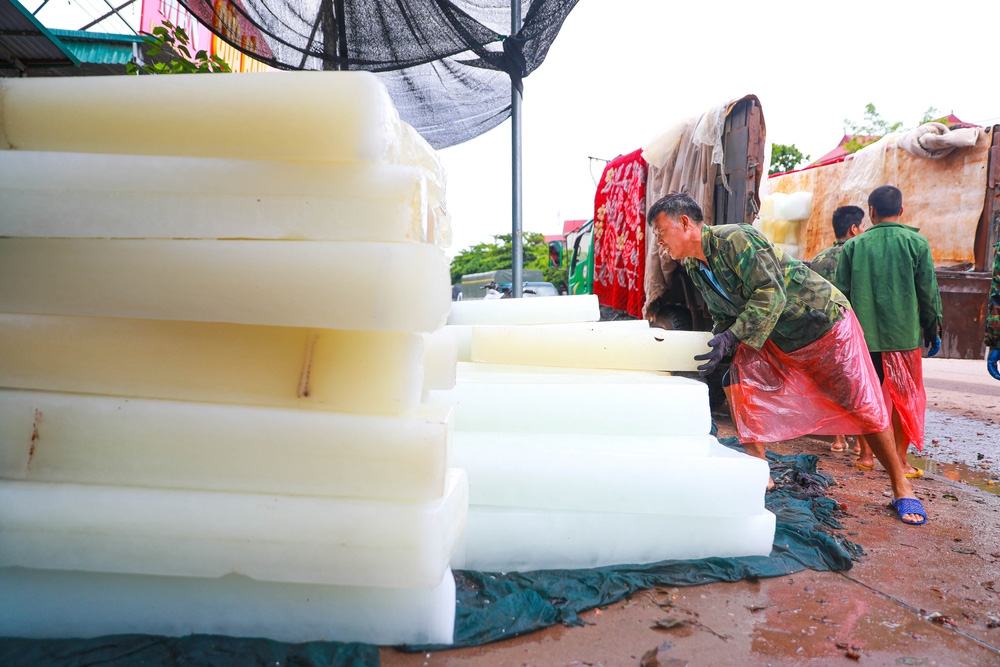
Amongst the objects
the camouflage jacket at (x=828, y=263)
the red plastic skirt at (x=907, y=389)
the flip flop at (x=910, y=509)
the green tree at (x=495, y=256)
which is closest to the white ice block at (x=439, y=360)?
the flip flop at (x=910, y=509)

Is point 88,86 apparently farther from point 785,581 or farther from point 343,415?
point 785,581

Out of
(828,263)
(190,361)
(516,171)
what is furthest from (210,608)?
(828,263)

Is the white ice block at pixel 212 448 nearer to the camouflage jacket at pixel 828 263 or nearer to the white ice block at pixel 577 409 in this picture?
the white ice block at pixel 577 409

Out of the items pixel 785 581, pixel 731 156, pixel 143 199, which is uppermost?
pixel 731 156

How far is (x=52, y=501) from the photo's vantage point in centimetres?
137

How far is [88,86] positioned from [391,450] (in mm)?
1118

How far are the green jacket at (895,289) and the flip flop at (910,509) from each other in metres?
1.01

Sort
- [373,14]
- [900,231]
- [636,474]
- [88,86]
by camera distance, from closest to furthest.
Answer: [88,86] → [636,474] → [900,231] → [373,14]

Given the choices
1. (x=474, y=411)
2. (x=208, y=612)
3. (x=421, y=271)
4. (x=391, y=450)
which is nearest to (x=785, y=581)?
(x=474, y=411)

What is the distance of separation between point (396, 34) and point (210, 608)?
4013 mm

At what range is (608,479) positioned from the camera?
1.94m

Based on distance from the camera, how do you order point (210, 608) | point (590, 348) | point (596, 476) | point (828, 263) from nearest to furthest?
1. point (210, 608)
2. point (596, 476)
3. point (590, 348)
4. point (828, 263)

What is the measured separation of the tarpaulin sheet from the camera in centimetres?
139

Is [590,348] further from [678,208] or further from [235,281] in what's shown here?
[235,281]
